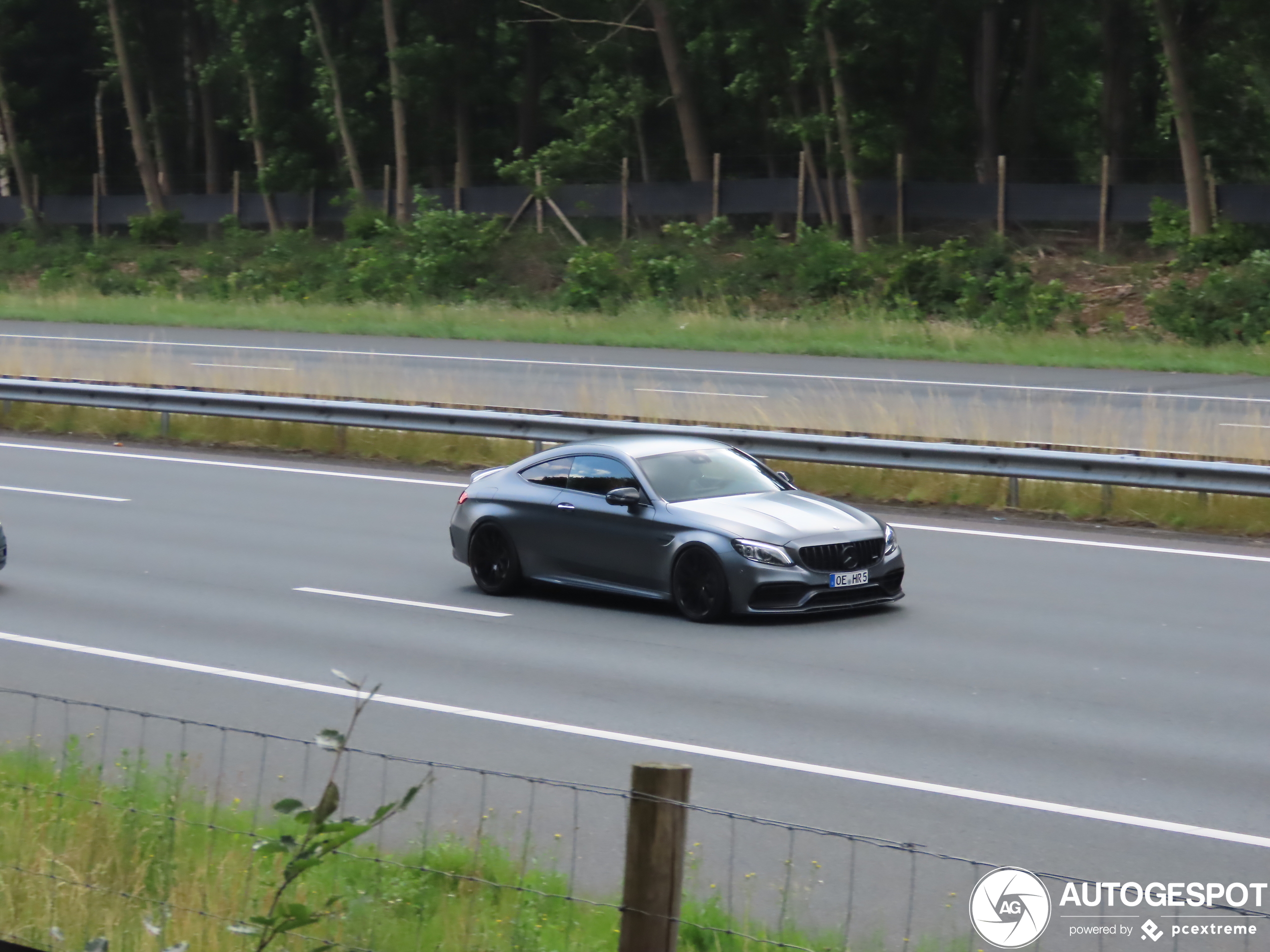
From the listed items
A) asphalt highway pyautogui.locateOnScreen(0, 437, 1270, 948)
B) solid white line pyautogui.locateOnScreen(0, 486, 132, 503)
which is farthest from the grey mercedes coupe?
solid white line pyautogui.locateOnScreen(0, 486, 132, 503)

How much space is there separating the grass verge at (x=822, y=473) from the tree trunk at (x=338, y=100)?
30.0 m

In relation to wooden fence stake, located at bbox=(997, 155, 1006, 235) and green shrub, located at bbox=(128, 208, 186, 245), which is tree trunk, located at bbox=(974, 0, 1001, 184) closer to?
wooden fence stake, located at bbox=(997, 155, 1006, 235)

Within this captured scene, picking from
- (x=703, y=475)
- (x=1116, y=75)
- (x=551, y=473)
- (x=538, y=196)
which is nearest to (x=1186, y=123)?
(x=1116, y=75)

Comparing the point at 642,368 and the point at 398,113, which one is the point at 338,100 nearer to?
the point at 398,113

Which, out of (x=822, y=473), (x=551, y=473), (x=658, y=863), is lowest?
(x=822, y=473)

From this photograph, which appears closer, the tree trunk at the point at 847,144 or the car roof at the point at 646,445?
the car roof at the point at 646,445

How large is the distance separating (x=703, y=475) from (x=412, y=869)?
7.40 metres

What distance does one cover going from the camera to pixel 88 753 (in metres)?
8.76

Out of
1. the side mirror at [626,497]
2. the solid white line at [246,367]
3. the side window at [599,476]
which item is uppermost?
the side window at [599,476]

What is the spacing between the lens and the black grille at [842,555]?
11.9m

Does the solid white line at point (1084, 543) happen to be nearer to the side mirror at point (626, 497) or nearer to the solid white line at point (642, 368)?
the side mirror at point (626, 497)

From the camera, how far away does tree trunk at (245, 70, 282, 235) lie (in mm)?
56688

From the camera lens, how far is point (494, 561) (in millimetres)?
13492

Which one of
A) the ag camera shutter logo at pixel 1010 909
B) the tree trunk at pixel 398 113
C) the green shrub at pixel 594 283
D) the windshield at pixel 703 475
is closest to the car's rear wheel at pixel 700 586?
the windshield at pixel 703 475
